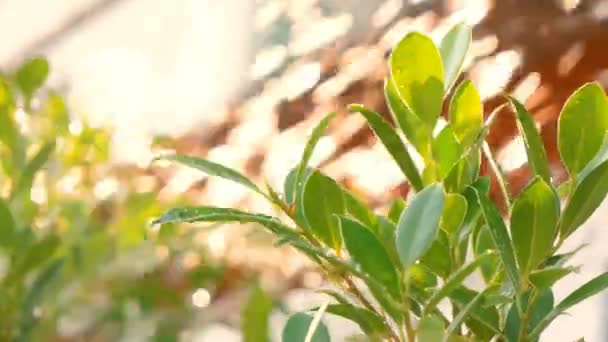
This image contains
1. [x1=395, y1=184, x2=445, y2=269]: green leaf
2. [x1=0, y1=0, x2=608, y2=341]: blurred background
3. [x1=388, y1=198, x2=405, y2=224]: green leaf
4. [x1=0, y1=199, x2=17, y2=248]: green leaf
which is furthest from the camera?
[x1=0, y1=0, x2=608, y2=341]: blurred background

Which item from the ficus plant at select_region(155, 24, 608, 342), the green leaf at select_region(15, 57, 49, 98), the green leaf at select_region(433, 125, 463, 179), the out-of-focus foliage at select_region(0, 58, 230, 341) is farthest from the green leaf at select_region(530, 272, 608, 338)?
the green leaf at select_region(15, 57, 49, 98)

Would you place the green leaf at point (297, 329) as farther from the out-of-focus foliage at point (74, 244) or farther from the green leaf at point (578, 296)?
the out-of-focus foliage at point (74, 244)

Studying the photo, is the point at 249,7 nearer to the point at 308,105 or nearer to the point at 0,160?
the point at 308,105

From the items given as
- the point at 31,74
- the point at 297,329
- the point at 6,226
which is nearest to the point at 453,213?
the point at 297,329

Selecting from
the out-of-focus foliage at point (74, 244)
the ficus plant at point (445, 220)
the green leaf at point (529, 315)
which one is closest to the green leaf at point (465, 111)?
the ficus plant at point (445, 220)

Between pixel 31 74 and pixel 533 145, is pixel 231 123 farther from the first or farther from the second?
pixel 533 145

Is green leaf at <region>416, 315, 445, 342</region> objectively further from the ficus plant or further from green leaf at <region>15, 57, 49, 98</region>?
green leaf at <region>15, 57, 49, 98</region>
